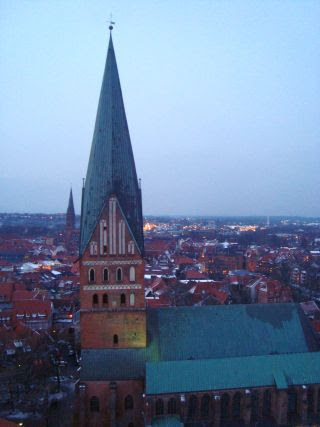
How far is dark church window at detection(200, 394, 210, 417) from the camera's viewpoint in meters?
33.1

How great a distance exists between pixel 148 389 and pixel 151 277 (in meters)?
79.6

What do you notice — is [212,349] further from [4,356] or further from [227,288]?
[227,288]

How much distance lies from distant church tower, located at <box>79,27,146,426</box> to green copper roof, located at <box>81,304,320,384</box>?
54 cm

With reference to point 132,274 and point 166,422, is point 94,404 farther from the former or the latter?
point 132,274

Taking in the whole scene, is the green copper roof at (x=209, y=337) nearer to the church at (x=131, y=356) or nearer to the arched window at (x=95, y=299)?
the church at (x=131, y=356)

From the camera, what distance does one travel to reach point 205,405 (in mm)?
33312

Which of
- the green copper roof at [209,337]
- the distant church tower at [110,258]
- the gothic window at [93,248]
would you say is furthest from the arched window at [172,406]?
the gothic window at [93,248]

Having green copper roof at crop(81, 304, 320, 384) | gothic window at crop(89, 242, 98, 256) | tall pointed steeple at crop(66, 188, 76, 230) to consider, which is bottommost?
green copper roof at crop(81, 304, 320, 384)

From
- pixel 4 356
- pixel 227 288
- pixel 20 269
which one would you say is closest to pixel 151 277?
pixel 227 288

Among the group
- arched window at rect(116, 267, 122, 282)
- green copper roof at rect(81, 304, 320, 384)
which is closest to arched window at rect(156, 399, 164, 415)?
green copper roof at rect(81, 304, 320, 384)

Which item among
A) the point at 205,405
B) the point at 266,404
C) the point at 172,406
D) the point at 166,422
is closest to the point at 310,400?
the point at 266,404

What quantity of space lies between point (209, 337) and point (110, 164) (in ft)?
51.3

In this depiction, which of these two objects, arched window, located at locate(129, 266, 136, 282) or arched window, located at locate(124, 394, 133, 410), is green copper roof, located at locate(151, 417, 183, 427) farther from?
arched window, located at locate(129, 266, 136, 282)

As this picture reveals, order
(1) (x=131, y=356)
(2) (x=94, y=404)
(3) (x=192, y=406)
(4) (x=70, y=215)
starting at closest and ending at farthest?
(3) (x=192, y=406) < (2) (x=94, y=404) < (1) (x=131, y=356) < (4) (x=70, y=215)
